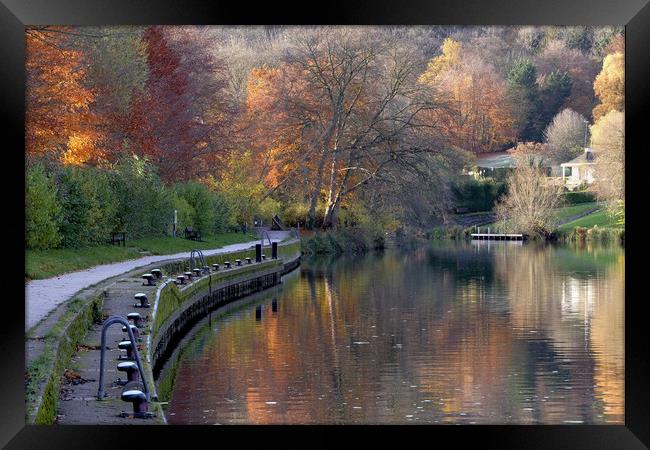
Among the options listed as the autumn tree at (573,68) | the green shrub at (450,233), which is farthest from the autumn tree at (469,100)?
the green shrub at (450,233)

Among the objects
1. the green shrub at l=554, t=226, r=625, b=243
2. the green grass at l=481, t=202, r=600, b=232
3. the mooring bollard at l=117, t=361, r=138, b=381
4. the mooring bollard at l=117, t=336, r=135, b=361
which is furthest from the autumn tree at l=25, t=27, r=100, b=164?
the green grass at l=481, t=202, r=600, b=232

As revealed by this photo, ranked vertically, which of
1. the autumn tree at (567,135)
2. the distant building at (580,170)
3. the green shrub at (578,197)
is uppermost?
the autumn tree at (567,135)

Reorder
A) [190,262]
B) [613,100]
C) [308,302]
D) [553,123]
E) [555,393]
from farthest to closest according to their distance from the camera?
1. [553,123]
2. [613,100]
3. [308,302]
4. [190,262]
5. [555,393]

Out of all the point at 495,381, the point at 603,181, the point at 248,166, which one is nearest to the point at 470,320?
the point at 495,381

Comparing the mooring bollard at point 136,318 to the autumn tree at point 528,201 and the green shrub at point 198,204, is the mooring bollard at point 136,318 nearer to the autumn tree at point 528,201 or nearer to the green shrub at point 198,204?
the green shrub at point 198,204

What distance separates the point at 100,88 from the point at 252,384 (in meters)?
16.1

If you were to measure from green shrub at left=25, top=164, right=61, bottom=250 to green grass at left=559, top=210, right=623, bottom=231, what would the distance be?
3575 cm

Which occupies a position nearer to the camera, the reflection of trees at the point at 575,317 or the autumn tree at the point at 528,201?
the reflection of trees at the point at 575,317

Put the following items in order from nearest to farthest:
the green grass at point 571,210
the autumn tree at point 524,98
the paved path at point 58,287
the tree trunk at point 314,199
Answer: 1. the paved path at point 58,287
2. the tree trunk at point 314,199
3. the autumn tree at point 524,98
4. the green grass at point 571,210

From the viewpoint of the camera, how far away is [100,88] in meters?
28.6

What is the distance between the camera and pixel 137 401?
8.53 m

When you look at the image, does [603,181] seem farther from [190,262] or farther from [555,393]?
[555,393]

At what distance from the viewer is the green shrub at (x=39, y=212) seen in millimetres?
18672
